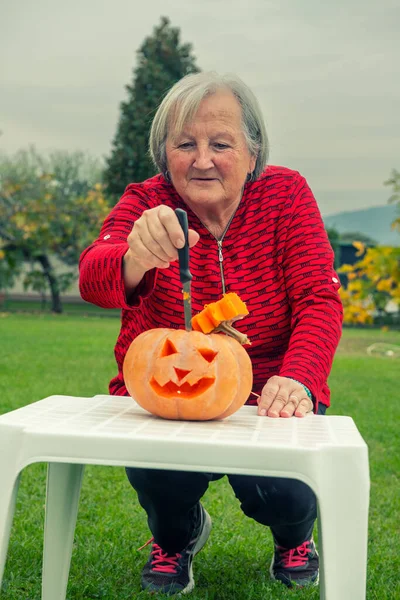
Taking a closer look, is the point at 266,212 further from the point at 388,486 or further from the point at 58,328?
the point at 58,328

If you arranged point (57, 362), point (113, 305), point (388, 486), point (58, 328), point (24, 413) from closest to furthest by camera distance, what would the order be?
point (24, 413) → point (113, 305) → point (388, 486) → point (57, 362) → point (58, 328)

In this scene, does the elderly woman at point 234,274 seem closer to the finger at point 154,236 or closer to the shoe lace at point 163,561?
the shoe lace at point 163,561

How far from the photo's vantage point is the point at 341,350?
Result: 12812 millimetres

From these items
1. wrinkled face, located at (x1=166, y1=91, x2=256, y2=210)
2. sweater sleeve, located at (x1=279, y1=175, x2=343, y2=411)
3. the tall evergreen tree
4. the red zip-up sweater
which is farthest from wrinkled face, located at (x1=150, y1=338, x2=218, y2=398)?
the tall evergreen tree

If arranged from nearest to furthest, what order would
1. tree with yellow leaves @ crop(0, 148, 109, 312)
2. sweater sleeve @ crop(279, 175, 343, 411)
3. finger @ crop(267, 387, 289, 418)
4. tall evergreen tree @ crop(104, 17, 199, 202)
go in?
finger @ crop(267, 387, 289, 418), sweater sleeve @ crop(279, 175, 343, 411), tree with yellow leaves @ crop(0, 148, 109, 312), tall evergreen tree @ crop(104, 17, 199, 202)

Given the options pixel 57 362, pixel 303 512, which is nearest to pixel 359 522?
pixel 303 512

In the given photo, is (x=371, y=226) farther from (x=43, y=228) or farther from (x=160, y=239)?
(x=160, y=239)

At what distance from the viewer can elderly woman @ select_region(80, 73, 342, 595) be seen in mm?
2305

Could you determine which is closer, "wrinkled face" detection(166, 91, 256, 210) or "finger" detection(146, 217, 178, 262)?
"finger" detection(146, 217, 178, 262)

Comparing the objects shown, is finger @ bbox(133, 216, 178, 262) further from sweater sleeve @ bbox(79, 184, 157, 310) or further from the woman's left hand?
the woman's left hand

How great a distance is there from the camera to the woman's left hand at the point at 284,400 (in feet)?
6.59

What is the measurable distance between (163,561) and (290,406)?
943mm

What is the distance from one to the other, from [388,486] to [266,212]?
2257mm

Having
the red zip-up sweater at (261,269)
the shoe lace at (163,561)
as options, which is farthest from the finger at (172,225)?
the shoe lace at (163,561)
